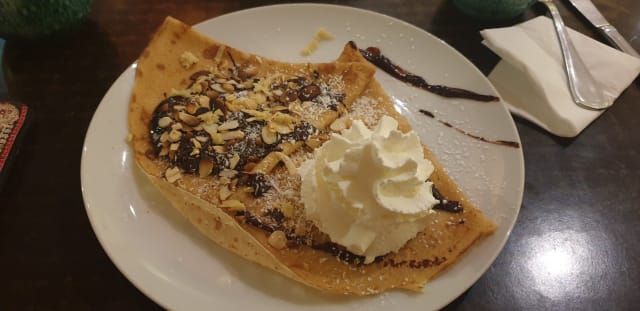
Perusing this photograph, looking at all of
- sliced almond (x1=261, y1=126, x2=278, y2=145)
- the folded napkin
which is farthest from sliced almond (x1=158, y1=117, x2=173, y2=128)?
the folded napkin

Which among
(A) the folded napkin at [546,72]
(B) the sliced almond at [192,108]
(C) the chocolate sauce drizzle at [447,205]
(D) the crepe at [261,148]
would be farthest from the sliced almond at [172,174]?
(A) the folded napkin at [546,72]

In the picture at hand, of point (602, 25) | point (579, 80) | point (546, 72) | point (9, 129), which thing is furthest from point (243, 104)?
point (602, 25)

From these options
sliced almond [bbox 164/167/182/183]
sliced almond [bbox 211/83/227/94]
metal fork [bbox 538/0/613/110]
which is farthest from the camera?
metal fork [bbox 538/0/613/110]

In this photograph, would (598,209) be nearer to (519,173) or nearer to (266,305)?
(519,173)

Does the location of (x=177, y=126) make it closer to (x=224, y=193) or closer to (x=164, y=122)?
(x=164, y=122)

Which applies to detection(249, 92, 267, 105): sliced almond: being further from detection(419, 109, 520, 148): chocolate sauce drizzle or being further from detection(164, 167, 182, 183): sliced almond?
detection(419, 109, 520, 148): chocolate sauce drizzle

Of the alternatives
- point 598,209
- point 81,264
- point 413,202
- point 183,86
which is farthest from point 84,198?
point 598,209

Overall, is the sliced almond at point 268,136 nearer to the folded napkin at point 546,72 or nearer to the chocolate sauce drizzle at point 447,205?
the chocolate sauce drizzle at point 447,205
